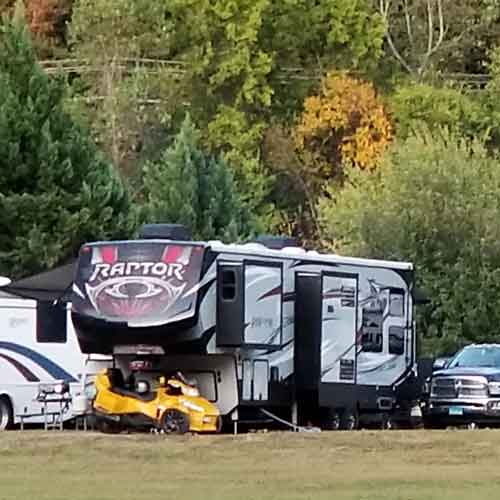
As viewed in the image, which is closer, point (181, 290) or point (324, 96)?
point (181, 290)

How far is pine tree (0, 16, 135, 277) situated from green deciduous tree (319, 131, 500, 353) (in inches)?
311

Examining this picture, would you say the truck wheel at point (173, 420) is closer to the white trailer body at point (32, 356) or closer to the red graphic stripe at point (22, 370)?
the white trailer body at point (32, 356)

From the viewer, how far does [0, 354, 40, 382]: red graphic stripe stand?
108ft

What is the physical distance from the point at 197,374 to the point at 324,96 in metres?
40.4

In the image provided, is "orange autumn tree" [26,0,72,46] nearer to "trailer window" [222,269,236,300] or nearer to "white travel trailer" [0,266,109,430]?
"white travel trailer" [0,266,109,430]

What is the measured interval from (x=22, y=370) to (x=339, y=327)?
225 inches

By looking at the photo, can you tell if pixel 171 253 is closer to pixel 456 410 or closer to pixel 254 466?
pixel 254 466

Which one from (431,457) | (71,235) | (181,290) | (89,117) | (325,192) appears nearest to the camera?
(431,457)

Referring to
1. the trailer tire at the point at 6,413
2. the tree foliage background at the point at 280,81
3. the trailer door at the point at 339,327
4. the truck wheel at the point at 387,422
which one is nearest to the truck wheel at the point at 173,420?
the trailer door at the point at 339,327

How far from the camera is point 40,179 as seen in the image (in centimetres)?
4350

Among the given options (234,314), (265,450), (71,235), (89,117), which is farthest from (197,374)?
(89,117)

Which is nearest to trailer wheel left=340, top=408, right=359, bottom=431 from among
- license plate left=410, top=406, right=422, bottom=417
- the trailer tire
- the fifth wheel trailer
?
the fifth wheel trailer

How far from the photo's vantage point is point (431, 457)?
2456 cm

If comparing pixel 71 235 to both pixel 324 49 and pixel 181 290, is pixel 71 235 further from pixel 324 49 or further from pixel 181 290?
pixel 324 49
